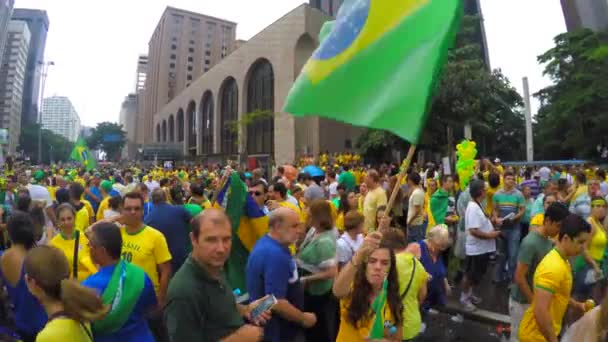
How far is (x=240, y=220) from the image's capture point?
4598 millimetres

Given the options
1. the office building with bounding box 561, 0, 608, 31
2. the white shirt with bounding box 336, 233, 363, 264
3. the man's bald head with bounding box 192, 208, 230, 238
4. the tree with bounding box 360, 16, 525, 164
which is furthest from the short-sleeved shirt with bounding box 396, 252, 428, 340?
the office building with bounding box 561, 0, 608, 31

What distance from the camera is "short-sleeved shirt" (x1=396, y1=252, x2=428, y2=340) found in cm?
327

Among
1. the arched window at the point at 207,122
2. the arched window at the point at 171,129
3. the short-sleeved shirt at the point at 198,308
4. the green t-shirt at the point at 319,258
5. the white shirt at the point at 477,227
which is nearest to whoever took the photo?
the short-sleeved shirt at the point at 198,308

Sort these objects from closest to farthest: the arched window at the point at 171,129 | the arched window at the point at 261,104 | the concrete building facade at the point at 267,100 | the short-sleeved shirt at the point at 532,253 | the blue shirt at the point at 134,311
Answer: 1. the blue shirt at the point at 134,311
2. the short-sleeved shirt at the point at 532,253
3. the concrete building facade at the point at 267,100
4. the arched window at the point at 261,104
5. the arched window at the point at 171,129

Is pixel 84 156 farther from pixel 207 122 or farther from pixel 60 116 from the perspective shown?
pixel 60 116

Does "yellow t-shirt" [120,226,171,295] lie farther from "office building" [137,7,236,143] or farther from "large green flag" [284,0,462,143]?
"office building" [137,7,236,143]

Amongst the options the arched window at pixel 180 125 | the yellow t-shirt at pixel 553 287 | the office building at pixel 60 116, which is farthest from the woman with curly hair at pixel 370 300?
the office building at pixel 60 116

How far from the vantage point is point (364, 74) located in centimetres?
342

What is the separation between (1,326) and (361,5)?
10.4 feet

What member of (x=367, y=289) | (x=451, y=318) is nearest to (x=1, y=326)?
(x=367, y=289)

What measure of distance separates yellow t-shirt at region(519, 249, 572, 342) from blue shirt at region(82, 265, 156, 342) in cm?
242

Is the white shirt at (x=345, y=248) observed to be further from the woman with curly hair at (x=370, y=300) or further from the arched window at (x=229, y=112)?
the arched window at (x=229, y=112)

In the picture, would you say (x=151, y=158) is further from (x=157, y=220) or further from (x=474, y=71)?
(x=157, y=220)

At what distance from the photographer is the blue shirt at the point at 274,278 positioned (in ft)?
10.6
